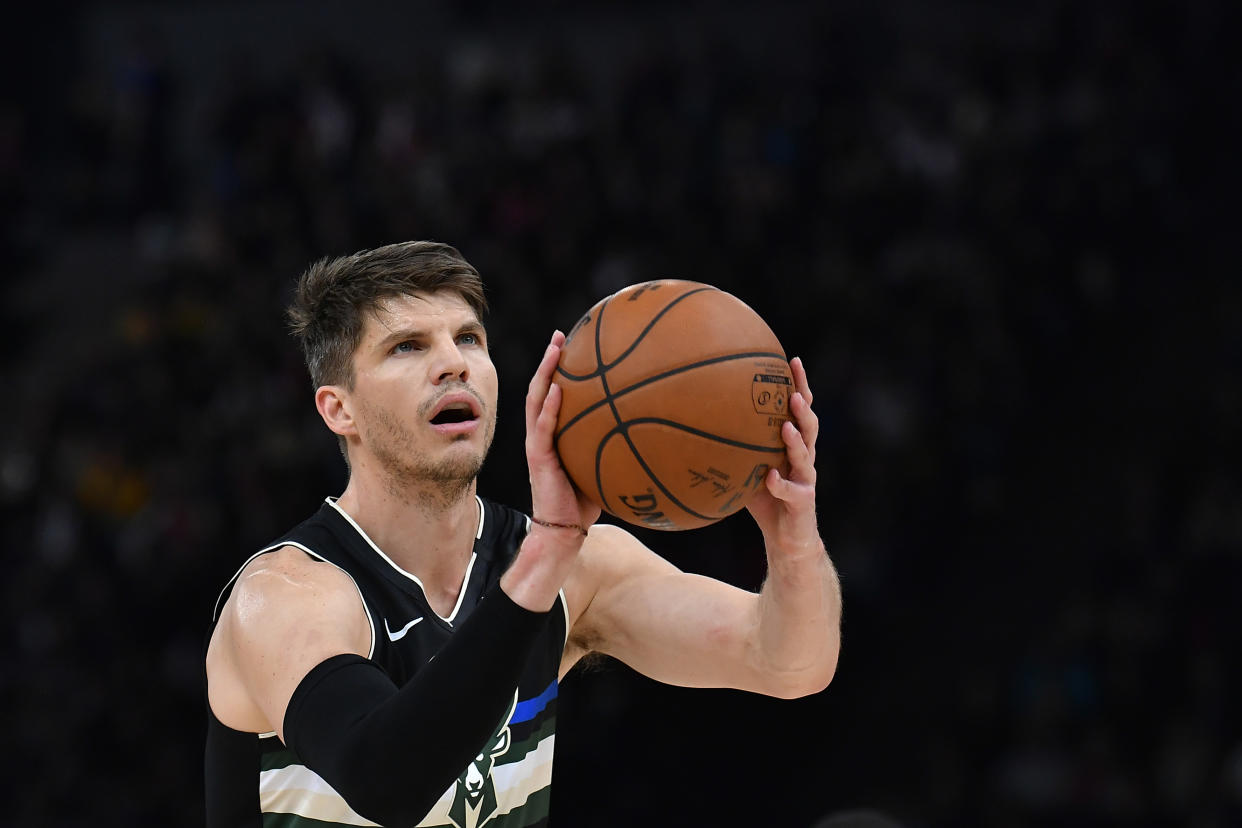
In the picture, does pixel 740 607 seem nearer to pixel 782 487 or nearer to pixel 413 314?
pixel 782 487

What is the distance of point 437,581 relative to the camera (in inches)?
132

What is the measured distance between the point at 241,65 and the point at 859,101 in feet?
16.6

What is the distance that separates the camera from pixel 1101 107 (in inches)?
363

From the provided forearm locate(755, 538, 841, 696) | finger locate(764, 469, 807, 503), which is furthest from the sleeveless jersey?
finger locate(764, 469, 807, 503)

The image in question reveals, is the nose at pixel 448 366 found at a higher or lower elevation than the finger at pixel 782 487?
higher

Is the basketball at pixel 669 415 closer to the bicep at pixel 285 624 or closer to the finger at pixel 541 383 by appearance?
the finger at pixel 541 383

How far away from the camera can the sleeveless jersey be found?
122 inches

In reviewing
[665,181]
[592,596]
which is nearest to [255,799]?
[592,596]

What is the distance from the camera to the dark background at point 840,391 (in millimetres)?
7750

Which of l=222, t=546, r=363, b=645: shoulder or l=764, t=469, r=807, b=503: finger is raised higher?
l=764, t=469, r=807, b=503: finger

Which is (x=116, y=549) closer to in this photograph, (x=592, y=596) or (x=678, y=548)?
(x=678, y=548)

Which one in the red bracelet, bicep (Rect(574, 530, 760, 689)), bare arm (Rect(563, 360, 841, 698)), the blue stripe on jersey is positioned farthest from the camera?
bicep (Rect(574, 530, 760, 689))

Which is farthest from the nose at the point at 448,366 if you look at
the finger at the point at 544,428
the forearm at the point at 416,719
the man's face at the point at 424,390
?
the forearm at the point at 416,719

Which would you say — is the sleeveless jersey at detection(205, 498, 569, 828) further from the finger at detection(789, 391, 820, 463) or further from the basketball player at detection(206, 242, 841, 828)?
the finger at detection(789, 391, 820, 463)
